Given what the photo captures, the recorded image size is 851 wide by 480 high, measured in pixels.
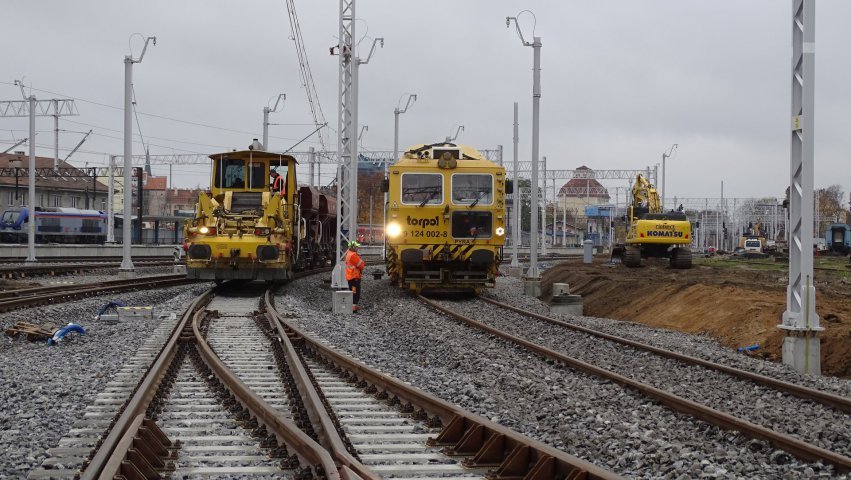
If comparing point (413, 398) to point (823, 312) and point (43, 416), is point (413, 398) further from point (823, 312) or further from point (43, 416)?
point (823, 312)

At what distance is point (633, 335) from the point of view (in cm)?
1519

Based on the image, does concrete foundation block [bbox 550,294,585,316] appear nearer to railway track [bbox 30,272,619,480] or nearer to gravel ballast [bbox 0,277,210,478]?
gravel ballast [bbox 0,277,210,478]

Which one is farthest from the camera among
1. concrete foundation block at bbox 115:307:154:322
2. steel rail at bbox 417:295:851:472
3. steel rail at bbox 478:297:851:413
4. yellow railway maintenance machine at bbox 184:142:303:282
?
yellow railway maintenance machine at bbox 184:142:303:282

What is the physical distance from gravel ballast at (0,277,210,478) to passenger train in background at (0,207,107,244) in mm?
46930

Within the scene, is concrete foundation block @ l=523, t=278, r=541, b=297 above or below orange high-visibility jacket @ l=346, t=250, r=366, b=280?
below

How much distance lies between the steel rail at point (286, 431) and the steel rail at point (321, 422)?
0.12 metres

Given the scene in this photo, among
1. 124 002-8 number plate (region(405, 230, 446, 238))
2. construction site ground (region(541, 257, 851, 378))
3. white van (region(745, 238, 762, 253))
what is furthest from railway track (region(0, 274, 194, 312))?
white van (region(745, 238, 762, 253))

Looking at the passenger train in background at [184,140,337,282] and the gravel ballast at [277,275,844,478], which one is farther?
the passenger train in background at [184,140,337,282]

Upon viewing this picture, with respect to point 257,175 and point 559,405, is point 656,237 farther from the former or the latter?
point 559,405

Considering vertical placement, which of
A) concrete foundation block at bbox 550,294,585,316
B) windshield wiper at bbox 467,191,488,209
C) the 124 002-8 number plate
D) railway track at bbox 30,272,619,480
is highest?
windshield wiper at bbox 467,191,488,209

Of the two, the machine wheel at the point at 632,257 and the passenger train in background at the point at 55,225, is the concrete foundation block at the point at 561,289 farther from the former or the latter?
the passenger train in background at the point at 55,225

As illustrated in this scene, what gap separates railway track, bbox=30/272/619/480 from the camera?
548cm

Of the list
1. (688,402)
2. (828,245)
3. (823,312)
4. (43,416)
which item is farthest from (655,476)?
(828,245)

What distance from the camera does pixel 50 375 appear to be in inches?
368
